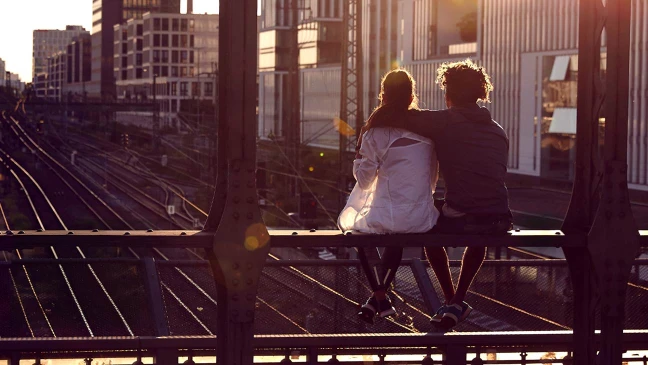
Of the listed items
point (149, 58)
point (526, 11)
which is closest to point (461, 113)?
point (526, 11)

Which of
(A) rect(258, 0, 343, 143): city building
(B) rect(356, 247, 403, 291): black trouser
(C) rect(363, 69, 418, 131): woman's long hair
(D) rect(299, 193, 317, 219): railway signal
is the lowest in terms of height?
(D) rect(299, 193, 317, 219): railway signal

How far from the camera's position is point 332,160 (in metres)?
71.8

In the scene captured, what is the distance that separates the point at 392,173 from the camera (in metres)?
6.11

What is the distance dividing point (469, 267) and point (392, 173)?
2.49 feet

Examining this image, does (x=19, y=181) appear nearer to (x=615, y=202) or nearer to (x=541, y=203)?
(x=541, y=203)

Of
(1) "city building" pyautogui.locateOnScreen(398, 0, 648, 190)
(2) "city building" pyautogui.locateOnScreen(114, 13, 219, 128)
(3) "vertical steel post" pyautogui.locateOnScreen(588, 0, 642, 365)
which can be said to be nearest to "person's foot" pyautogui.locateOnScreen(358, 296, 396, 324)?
(3) "vertical steel post" pyautogui.locateOnScreen(588, 0, 642, 365)

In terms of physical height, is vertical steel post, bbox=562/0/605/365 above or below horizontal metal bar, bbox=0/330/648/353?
above

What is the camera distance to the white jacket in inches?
234

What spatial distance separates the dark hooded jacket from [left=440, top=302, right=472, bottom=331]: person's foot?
0.64 m

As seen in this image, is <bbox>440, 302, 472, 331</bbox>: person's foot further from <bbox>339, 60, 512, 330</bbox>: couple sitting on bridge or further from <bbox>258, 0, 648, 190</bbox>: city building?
<bbox>258, 0, 648, 190</bbox>: city building

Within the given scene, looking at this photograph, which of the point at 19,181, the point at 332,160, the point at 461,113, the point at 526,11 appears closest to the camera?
the point at 461,113

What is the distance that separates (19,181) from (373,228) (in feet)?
196

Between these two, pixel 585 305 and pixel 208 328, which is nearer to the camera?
pixel 585 305

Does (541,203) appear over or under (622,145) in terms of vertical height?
under
